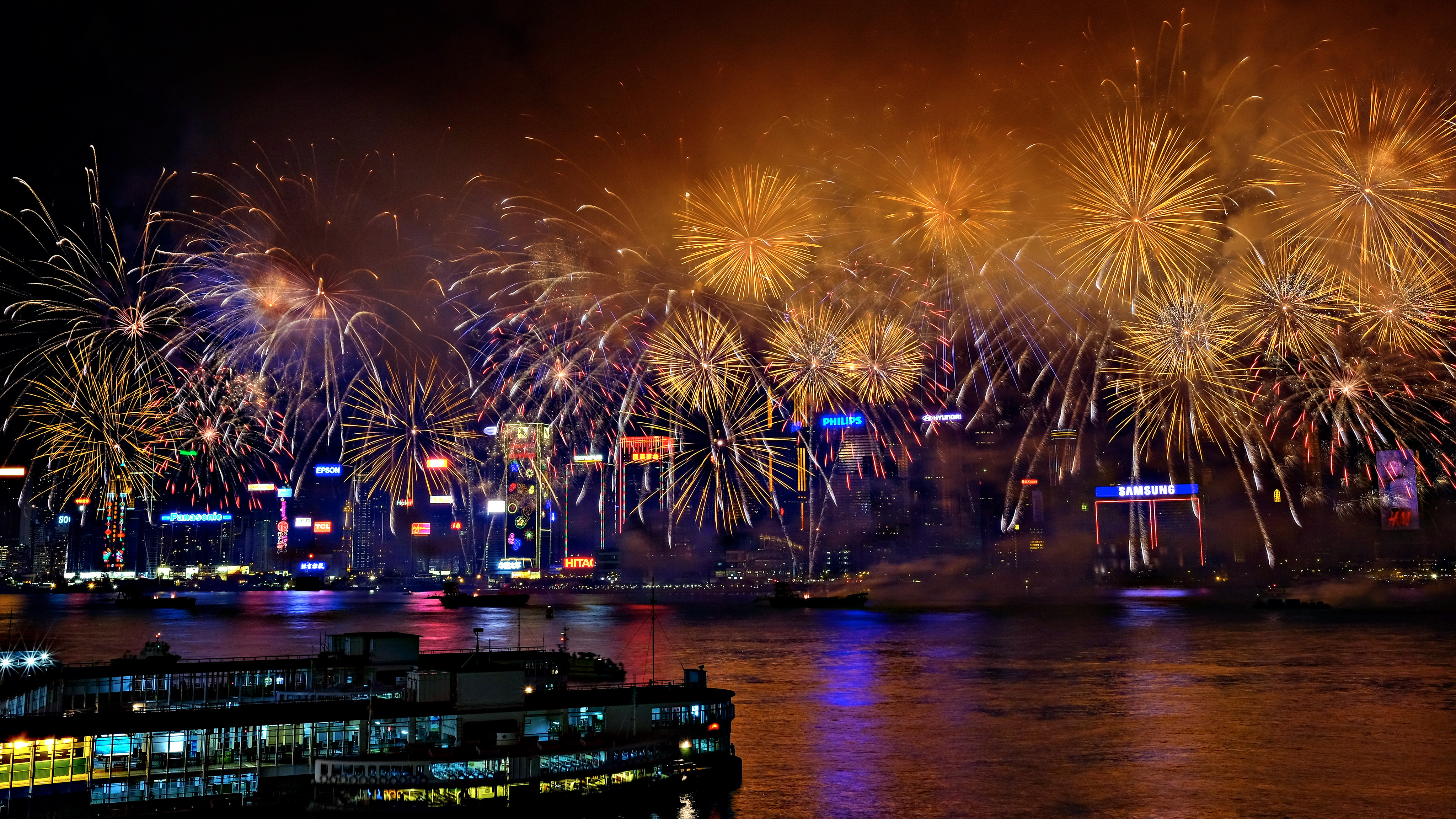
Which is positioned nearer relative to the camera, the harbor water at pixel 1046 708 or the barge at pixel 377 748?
the barge at pixel 377 748

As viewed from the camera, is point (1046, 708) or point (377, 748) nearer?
point (377, 748)

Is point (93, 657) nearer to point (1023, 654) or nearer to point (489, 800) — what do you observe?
point (489, 800)

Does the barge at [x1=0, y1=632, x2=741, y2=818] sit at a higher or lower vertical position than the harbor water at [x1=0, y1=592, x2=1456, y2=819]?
higher

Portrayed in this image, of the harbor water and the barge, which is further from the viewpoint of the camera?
the harbor water

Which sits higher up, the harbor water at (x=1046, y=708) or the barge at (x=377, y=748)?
the barge at (x=377, y=748)
